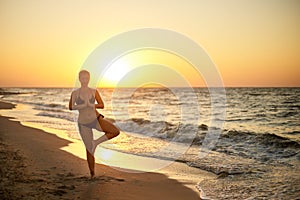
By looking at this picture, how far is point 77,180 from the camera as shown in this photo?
6.54 m

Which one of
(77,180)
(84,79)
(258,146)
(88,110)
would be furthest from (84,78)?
(258,146)

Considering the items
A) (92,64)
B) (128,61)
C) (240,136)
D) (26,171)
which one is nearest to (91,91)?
(92,64)

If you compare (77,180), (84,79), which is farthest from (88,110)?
(77,180)

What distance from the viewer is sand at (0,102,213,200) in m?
5.62

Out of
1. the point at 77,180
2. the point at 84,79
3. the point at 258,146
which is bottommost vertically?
the point at 77,180

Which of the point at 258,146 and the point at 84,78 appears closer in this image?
the point at 84,78

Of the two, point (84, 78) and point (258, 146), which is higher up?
point (84, 78)

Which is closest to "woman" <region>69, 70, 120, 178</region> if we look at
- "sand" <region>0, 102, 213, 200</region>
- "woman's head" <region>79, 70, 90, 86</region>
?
"woman's head" <region>79, 70, 90, 86</region>

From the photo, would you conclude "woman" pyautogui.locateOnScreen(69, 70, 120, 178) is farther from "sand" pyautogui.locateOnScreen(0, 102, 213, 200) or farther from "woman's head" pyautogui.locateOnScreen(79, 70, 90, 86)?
"sand" pyautogui.locateOnScreen(0, 102, 213, 200)

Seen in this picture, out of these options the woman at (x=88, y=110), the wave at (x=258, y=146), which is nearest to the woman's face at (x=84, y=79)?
the woman at (x=88, y=110)

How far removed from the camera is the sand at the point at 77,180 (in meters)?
5.62

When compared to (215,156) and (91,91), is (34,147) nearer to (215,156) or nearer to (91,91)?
(91,91)

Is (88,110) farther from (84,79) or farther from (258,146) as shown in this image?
(258,146)

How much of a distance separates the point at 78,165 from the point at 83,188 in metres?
2.21
